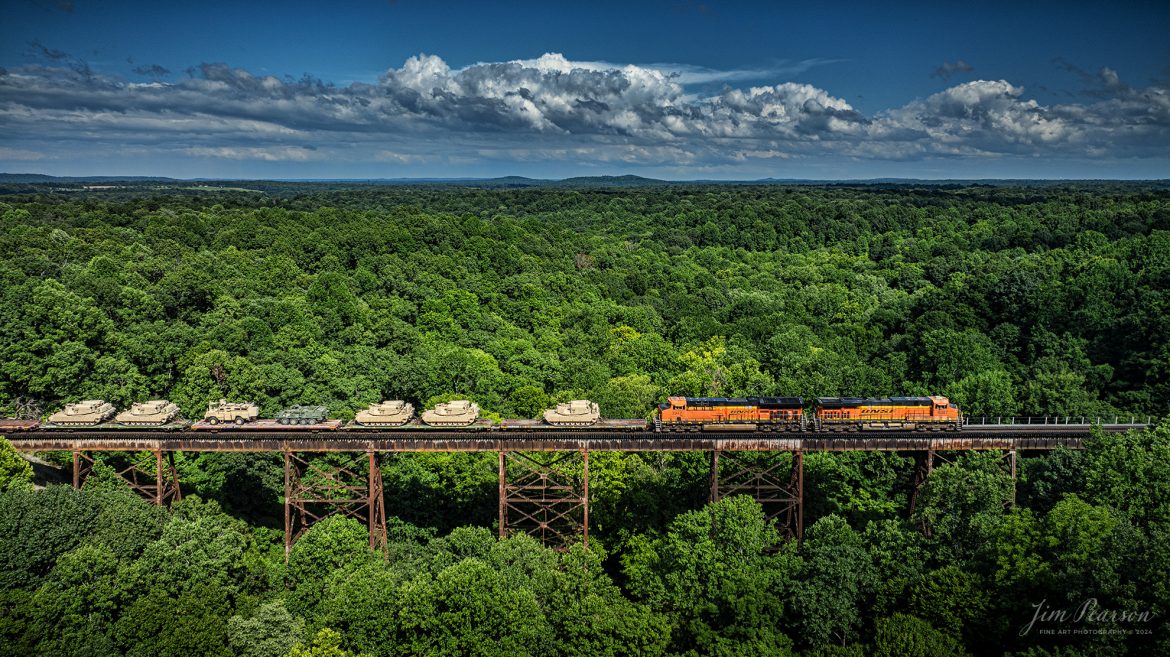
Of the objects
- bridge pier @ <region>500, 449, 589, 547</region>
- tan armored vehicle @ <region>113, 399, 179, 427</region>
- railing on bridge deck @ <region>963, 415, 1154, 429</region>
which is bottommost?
bridge pier @ <region>500, 449, 589, 547</region>

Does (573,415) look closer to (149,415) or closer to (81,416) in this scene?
(149,415)

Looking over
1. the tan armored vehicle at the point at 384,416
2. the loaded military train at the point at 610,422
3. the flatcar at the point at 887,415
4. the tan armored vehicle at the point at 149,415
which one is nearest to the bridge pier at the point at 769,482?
the loaded military train at the point at 610,422

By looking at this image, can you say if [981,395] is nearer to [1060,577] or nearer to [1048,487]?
[1048,487]

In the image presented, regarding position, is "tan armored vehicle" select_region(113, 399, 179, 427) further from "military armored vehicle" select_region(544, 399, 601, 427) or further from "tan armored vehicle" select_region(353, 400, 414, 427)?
"military armored vehicle" select_region(544, 399, 601, 427)

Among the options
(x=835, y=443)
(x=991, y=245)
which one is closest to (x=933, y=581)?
(x=835, y=443)

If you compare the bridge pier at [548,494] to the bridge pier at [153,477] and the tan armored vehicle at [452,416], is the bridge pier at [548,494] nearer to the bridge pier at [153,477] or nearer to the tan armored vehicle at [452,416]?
the tan armored vehicle at [452,416]

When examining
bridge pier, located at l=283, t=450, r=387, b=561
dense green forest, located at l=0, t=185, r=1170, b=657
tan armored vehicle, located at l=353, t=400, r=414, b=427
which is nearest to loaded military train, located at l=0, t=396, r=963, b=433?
tan armored vehicle, located at l=353, t=400, r=414, b=427
